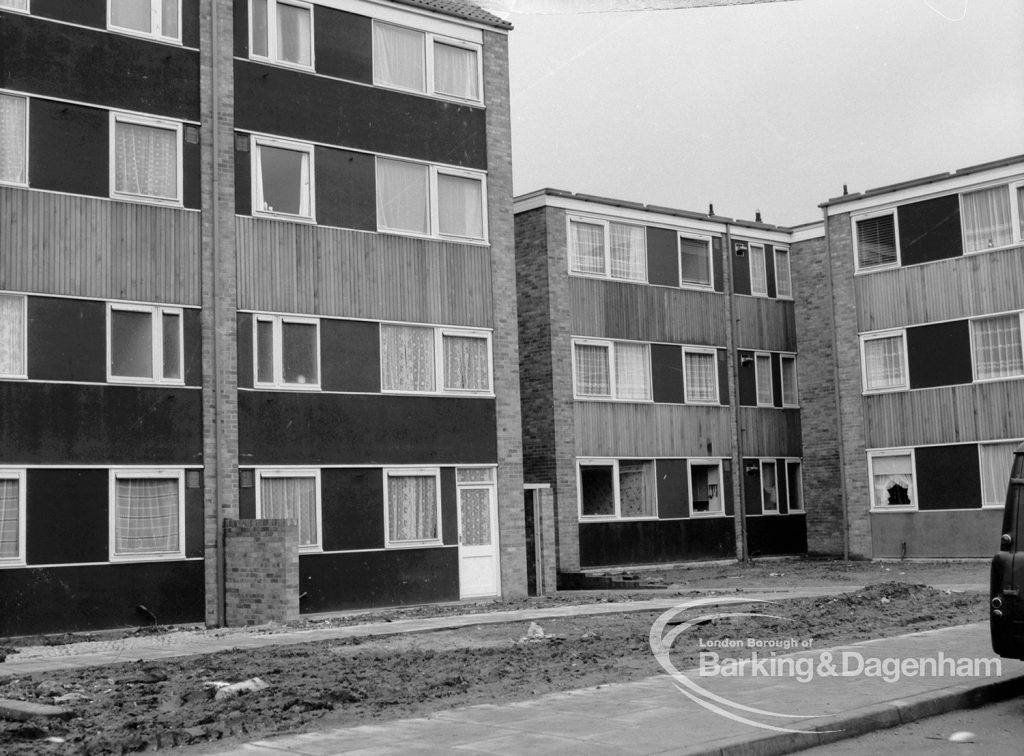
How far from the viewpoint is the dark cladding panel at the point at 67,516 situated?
18562mm

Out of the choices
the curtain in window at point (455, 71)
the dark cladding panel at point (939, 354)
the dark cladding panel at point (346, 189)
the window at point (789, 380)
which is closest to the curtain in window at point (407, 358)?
the dark cladding panel at point (346, 189)

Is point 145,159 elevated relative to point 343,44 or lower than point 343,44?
lower

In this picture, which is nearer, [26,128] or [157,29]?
[26,128]

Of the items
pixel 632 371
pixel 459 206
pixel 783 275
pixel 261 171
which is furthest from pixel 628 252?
pixel 261 171

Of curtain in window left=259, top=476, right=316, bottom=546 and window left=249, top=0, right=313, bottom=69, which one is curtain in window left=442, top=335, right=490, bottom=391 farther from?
window left=249, top=0, right=313, bottom=69

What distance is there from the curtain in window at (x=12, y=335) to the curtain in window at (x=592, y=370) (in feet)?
51.9

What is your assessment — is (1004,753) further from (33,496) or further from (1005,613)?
(33,496)

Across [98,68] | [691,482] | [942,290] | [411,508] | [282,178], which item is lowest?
[411,508]

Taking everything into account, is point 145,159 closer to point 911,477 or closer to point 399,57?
point 399,57

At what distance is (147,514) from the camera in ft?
65.0

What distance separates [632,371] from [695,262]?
4222 millimetres

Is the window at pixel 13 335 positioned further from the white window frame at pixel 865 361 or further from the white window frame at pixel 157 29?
the white window frame at pixel 865 361

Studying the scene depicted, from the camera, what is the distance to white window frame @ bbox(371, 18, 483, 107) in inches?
931

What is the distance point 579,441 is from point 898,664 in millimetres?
19487
